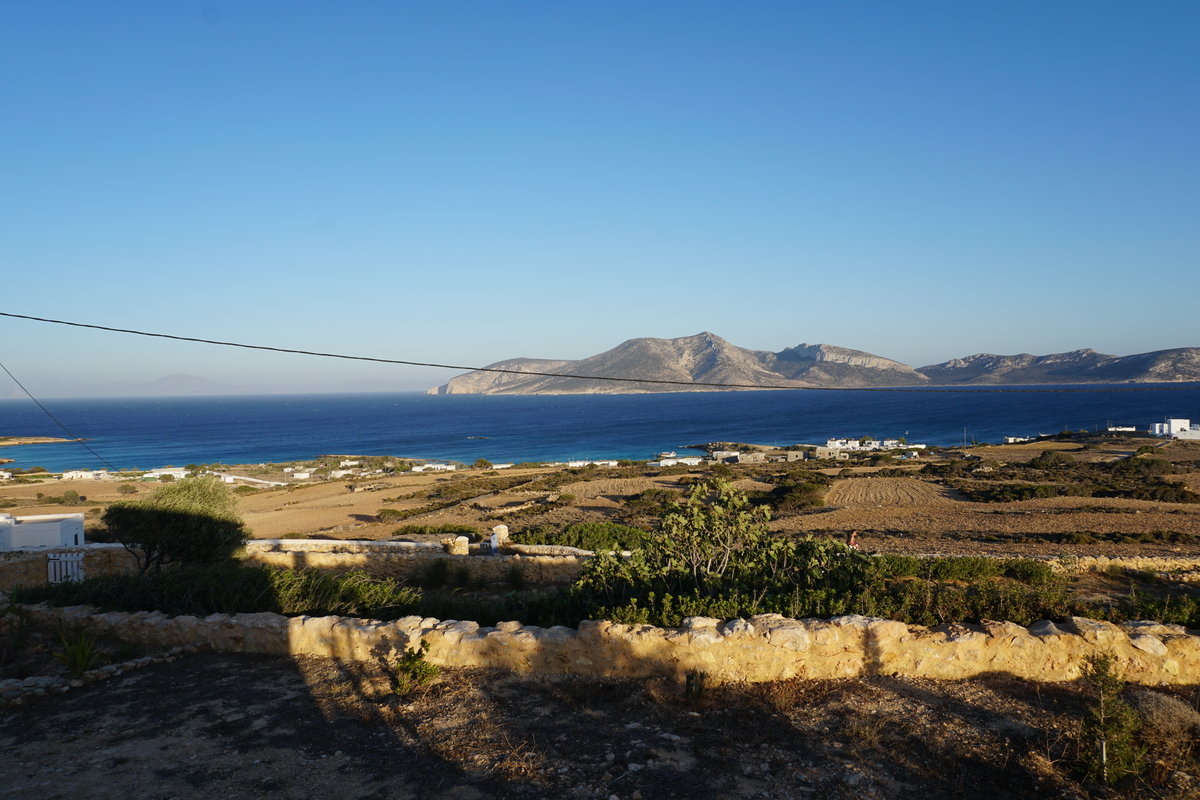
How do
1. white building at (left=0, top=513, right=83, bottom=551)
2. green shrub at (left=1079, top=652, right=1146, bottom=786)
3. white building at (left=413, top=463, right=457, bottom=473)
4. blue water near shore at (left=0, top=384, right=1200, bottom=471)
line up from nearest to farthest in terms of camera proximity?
green shrub at (left=1079, top=652, right=1146, bottom=786) → white building at (left=0, top=513, right=83, bottom=551) → white building at (left=413, top=463, right=457, bottom=473) → blue water near shore at (left=0, top=384, right=1200, bottom=471)

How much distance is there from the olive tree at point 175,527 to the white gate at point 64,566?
0.86 meters

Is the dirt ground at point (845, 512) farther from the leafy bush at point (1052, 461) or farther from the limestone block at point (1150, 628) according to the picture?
the limestone block at point (1150, 628)

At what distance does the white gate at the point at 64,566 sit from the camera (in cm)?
1368

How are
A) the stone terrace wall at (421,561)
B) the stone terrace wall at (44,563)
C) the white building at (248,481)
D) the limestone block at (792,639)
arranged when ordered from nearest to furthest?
1. the limestone block at (792,639)
2. the stone terrace wall at (421,561)
3. the stone terrace wall at (44,563)
4. the white building at (248,481)

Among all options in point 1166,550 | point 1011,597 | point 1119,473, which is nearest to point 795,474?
point 1119,473

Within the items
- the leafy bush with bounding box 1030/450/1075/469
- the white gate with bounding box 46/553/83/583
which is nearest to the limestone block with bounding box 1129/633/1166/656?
the white gate with bounding box 46/553/83/583

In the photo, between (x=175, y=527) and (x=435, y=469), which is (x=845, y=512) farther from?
(x=435, y=469)

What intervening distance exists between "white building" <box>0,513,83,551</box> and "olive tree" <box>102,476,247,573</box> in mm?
4096

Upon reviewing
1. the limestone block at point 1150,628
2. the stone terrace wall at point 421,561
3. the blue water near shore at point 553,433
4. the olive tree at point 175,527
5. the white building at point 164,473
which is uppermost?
the limestone block at point 1150,628

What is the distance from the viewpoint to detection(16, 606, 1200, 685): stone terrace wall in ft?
18.8

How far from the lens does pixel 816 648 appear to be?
596 cm

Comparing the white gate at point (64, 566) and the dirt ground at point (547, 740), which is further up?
the dirt ground at point (547, 740)

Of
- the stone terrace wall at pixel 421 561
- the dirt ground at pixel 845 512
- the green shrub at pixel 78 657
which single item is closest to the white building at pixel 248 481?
the dirt ground at pixel 845 512

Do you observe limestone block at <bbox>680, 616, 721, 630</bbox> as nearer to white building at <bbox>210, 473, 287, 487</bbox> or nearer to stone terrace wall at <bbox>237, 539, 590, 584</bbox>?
stone terrace wall at <bbox>237, 539, 590, 584</bbox>
